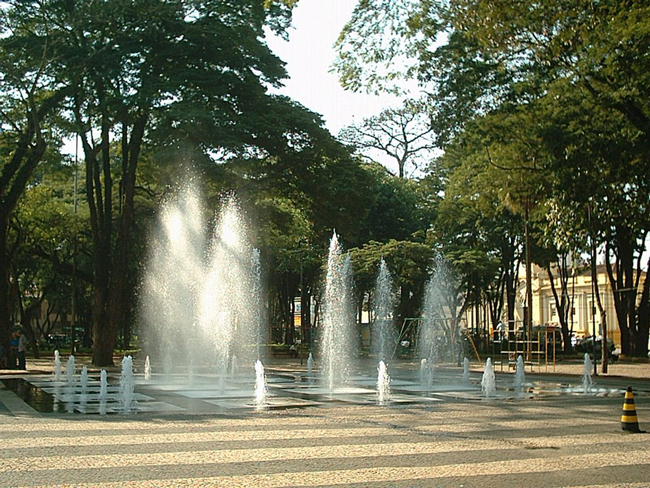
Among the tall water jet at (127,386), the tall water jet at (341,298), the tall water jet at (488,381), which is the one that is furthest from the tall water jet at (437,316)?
the tall water jet at (127,386)

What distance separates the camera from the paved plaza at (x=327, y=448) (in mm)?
8430

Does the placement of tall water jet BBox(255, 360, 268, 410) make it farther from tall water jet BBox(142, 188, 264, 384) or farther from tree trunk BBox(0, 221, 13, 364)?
tree trunk BBox(0, 221, 13, 364)

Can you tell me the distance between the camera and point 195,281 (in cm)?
3656

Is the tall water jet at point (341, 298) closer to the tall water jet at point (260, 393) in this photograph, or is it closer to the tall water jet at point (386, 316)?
the tall water jet at point (386, 316)

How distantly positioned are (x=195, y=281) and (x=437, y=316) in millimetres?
16556

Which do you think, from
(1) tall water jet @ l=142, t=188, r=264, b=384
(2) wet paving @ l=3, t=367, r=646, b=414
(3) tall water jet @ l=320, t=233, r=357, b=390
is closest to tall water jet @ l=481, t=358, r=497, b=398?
(2) wet paving @ l=3, t=367, r=646, b=414

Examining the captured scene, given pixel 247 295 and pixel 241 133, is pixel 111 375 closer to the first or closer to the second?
pixel 241 133

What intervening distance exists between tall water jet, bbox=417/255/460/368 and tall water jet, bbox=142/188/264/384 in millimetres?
10230

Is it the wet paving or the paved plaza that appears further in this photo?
the wet paving

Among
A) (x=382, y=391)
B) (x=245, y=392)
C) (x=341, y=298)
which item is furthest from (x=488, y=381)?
(x=341, y=298)

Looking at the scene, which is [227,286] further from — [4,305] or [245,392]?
[245,392]

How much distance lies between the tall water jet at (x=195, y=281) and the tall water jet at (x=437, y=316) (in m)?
10.2

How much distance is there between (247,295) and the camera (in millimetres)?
47375

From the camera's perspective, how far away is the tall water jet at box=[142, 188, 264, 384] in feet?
112
